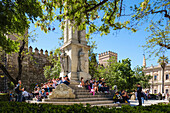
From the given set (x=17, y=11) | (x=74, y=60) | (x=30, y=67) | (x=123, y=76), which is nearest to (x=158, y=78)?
(x=123, y=76)

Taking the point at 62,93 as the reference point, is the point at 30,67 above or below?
above

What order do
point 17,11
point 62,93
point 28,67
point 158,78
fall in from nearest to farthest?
1. point 17,11
2. point 62,93
3. point 28,67
4. point 158,78

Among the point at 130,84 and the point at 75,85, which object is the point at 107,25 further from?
the point at 130,84

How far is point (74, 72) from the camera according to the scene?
11.6 m

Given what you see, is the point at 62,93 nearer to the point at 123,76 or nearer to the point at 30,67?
the point at 123,76

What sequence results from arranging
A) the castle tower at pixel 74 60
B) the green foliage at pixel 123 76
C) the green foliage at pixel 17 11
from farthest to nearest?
the green foliage at pixel 123 76 < the castle tower at pixel 74 60 < the green foliage at pixel 17 11

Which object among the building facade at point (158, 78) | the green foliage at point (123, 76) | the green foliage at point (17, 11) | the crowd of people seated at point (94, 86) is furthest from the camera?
the building facade at point (158, 78)

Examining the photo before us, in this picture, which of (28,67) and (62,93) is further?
(28,67)

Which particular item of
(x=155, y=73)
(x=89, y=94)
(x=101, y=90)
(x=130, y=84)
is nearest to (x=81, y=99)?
(x=89, y=94)

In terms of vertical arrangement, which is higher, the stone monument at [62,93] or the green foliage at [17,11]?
the green foliage at [17,11]

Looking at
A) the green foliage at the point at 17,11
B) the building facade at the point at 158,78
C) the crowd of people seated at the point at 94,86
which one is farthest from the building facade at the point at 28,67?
the building facade at the point at 158,78

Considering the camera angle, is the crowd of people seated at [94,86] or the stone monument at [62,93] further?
the crowd of people seated at [94,86]

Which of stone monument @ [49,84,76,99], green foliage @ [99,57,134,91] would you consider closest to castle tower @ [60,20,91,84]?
stone monument @ [49,84,76,99]

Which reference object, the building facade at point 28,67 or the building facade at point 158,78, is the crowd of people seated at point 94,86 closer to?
the building facade at point 28,67
